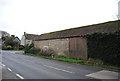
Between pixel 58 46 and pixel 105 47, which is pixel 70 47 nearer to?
pixel 58 46

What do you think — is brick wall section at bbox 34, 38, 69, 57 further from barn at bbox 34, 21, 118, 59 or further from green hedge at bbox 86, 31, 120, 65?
green hedge at bbox 86, 31, 120, 65

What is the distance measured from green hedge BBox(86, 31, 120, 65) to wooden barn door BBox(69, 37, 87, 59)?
1041mm

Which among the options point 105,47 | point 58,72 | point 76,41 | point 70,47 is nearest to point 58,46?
point 70,47

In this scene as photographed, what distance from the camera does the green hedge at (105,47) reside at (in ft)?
Result: 38.6

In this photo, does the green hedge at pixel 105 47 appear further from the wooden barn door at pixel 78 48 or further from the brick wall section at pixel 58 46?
the brick wall section at pixel 58 46

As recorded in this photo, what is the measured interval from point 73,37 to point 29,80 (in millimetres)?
12787

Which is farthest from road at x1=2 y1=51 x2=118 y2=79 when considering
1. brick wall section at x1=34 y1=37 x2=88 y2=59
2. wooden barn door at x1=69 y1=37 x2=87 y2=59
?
brick wall section at x1=34 y1=37 x2=88 y2=59

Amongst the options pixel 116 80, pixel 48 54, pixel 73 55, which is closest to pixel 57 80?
pixel 116 80

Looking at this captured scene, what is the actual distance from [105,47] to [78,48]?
15.3ft

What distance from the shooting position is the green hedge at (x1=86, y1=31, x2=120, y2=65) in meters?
11.8

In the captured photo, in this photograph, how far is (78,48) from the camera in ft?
54.9

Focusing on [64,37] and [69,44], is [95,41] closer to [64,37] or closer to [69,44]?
[69,44]

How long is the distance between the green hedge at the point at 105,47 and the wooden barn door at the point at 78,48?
3.42 feet

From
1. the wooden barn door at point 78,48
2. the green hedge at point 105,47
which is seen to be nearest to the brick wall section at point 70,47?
the wooden barn door at point 78,48
